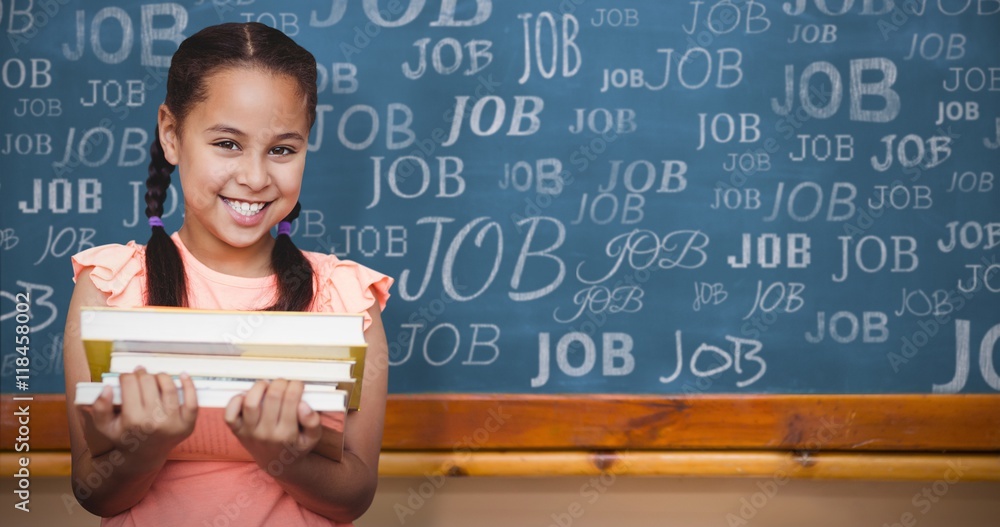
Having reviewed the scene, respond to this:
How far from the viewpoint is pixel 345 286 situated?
125 centimetres

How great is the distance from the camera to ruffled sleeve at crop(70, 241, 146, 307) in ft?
3.72

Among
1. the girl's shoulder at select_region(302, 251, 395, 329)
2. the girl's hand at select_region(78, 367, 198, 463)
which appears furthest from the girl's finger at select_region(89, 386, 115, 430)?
the girl's shoulder at select_region(302, 251, 395, 329)

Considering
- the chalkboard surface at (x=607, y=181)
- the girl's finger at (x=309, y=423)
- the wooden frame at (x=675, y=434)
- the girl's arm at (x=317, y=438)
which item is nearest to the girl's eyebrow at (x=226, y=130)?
the girl's arm at (x=317, y=438)

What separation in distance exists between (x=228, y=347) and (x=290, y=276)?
1.21 ft

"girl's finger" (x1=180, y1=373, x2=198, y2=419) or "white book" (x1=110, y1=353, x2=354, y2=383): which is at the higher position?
"white book" (x1=110, y1=353, x2=354, y2=383)

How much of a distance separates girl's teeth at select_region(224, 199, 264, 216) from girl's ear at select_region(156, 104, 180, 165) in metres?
0.11

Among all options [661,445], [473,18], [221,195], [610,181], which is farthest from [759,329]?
[221,195]

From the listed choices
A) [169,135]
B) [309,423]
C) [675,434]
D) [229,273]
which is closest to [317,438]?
[309,423]

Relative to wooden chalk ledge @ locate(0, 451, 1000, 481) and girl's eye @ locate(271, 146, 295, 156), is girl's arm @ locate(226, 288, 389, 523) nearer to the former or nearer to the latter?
girl's eye @ locate(271, 146, 295, 156)

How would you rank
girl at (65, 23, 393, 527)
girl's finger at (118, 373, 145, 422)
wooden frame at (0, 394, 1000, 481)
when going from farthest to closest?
wooden frame at (0, 394, 1000, 481)
girl at (65, 23, 393, 527)
girl's finger at (118, 373, 145, 422)

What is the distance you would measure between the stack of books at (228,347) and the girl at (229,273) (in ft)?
0.57

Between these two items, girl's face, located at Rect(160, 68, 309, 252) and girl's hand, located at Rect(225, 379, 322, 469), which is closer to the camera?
girl's hand, located at Rect(225, 379, 322, 469)

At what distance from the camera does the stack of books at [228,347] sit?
880mm

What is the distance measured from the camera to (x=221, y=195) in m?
1.15
